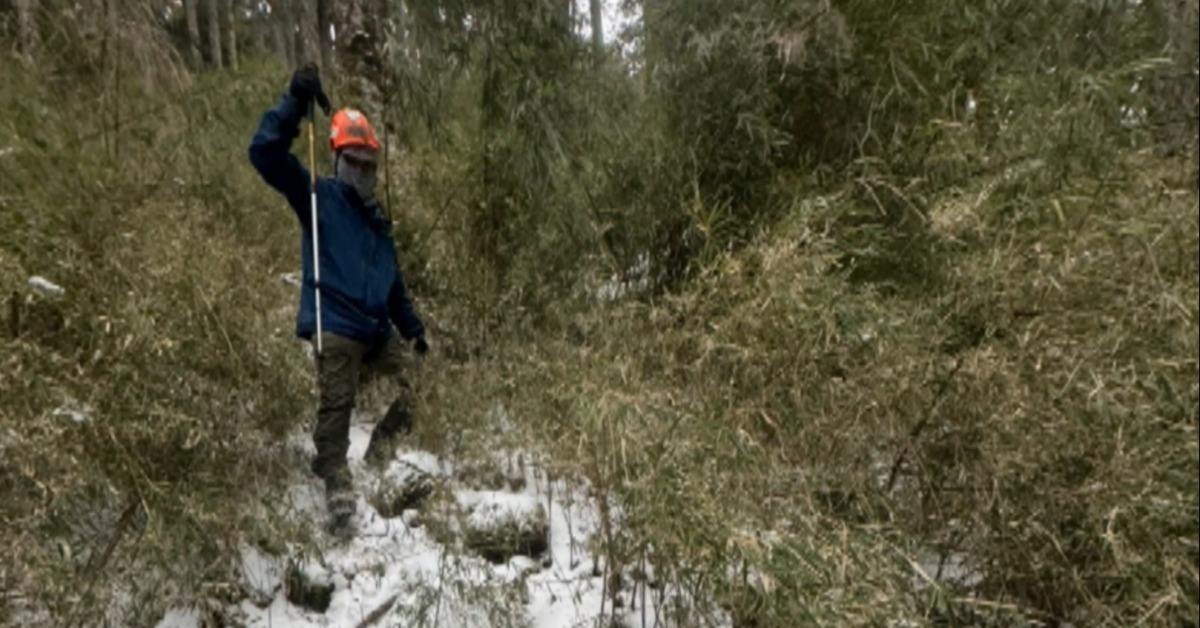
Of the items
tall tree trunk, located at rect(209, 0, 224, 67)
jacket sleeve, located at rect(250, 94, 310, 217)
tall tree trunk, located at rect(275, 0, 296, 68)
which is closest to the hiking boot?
jacket sleeve, located at rect(250, 94, 310, 217)

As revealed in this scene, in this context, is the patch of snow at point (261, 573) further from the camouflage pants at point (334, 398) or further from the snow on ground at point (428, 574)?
the camouflage pants at point (334, 398)

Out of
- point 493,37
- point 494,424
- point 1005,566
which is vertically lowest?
point 1005,566

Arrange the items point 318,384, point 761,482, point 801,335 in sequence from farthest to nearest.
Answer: point 318,384, point 801,335, point 761,482

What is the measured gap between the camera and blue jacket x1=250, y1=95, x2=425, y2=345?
286 cm

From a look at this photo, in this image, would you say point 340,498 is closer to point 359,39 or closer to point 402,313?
point 402,313

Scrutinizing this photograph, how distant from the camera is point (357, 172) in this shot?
310cm

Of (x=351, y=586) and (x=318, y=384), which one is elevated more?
(x=318, y=384)

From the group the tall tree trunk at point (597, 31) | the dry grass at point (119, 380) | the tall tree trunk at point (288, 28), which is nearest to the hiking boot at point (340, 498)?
the dry grass at point (119, 380)

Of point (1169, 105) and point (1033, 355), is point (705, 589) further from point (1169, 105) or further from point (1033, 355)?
point (1169, 105)

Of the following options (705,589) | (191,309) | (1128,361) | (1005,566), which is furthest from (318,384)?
(1128,361)

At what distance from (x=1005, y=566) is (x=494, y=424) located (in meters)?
1.72

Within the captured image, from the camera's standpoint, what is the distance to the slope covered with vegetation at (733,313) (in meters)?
2.01

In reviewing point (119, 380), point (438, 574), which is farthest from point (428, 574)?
point (119, 380)

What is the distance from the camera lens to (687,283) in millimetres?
2877
